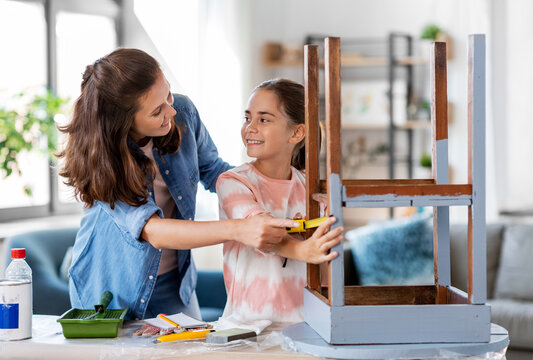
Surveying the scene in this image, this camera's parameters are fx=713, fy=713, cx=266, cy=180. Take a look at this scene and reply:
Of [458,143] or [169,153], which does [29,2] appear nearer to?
[169,153]

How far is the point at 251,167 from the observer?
1.76m

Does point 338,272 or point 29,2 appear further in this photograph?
point 29,2

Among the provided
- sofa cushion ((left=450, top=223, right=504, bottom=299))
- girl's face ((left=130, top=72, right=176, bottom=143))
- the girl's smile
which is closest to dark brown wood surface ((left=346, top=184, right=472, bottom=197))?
the girl's smile

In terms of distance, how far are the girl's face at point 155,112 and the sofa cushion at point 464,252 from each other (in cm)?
239

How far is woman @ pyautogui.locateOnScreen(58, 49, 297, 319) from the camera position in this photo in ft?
5.10

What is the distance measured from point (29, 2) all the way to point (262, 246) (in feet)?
10.5

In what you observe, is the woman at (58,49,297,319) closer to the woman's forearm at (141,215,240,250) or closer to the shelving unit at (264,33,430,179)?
the woman's forearm at (141,215,240,250)

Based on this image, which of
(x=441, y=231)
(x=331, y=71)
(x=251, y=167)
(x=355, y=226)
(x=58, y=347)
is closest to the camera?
(x=331, y=71)

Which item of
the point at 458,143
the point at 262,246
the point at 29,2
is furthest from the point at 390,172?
the point at 262,246

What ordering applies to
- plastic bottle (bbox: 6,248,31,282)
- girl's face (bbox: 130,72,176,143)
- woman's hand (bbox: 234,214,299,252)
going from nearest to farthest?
woman's hand (bbox: 234,214,299,252)
plastic bottle (bbox: 6,248,31,282)
girl's face (bbox: 130,72,176,143)

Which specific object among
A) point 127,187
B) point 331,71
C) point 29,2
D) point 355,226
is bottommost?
point 355,226

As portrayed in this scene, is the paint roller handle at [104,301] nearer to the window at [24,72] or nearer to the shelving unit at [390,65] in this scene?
the window at [24,72]

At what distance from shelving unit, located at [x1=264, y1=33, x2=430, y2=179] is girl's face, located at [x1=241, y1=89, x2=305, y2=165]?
340cm

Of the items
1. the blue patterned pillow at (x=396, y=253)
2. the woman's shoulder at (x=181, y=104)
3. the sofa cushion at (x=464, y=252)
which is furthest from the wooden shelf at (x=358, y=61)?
the woman's shoulder at (x=181, y=104)
